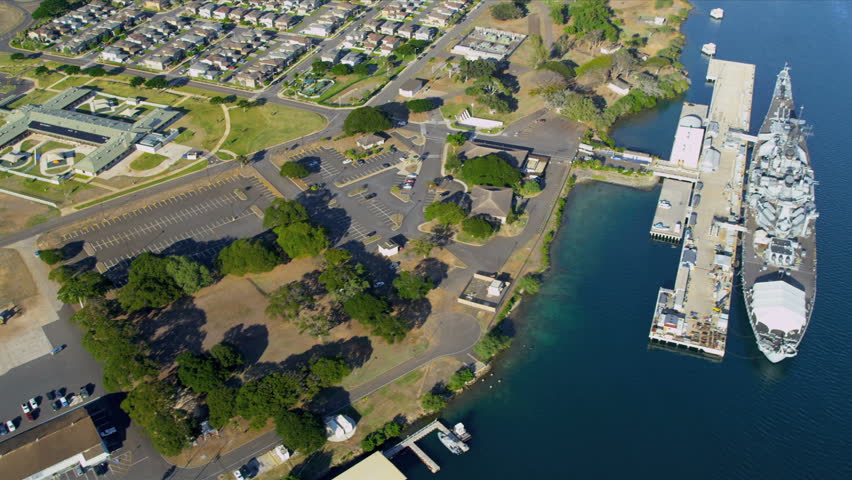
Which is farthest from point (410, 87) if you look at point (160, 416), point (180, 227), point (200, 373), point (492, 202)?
point (160, 416)

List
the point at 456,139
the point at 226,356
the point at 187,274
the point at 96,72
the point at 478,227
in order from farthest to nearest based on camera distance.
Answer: the point at 96,72 < the point at 456,139 < the point at 478,227 < the point at 187,274 < the point at 226,356

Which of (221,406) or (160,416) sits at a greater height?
(160,416)

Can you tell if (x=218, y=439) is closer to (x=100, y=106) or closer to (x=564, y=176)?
(x=564, y=176)

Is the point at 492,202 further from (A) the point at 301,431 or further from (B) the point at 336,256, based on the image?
(A) the point at 301,431

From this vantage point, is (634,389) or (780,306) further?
(780,306)

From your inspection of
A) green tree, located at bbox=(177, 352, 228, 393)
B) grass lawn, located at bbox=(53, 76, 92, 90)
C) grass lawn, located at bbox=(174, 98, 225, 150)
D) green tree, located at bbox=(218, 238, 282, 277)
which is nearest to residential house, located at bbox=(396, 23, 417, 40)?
grass lawn, located at bbox=(174, 98, 225, 150)

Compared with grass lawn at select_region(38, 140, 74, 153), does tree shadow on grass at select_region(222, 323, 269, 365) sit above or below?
below

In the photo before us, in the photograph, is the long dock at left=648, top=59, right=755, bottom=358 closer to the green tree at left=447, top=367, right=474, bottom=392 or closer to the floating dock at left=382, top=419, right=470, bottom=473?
the green tree at left=447, top=367, right=474, bottom=392
